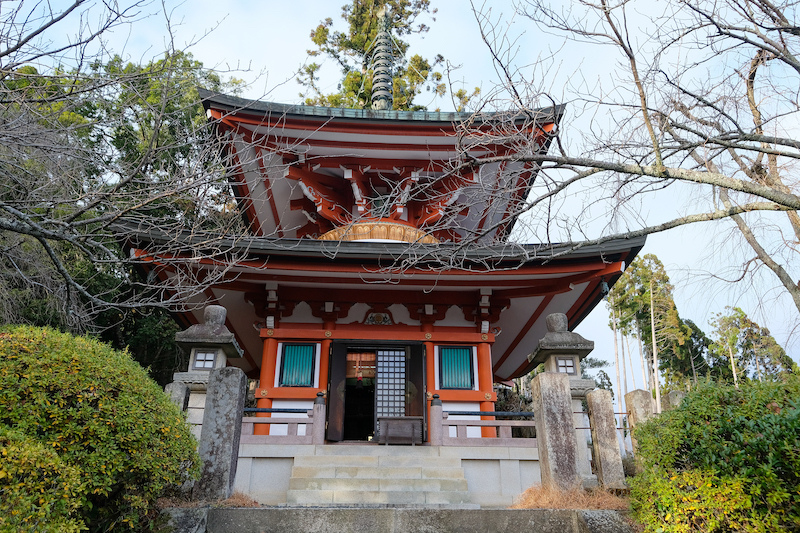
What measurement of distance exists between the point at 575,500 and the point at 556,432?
2.30ft

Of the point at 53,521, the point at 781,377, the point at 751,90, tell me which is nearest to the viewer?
the point at 53,521

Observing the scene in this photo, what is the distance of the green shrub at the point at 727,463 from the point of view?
358 centimetres

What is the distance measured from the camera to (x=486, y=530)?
495cm

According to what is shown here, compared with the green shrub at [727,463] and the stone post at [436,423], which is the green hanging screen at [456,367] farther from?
the green shrub at [727,463]

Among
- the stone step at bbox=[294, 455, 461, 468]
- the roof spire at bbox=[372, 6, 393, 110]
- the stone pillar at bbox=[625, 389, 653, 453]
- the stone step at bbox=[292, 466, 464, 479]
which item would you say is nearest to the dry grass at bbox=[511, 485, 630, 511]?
the stone pillar at bbox=[625, 389, 653, 453]

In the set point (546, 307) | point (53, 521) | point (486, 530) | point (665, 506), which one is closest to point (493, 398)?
point (546, 307)

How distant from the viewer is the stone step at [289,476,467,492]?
Answer: 6.93 metres

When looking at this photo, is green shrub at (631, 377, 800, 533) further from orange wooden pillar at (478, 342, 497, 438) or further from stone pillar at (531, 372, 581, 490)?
orange wooden pillar at (478, 342, 497, 438)

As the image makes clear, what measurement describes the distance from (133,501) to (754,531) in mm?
4305

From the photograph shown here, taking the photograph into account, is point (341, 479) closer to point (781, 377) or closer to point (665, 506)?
point (665, 506)

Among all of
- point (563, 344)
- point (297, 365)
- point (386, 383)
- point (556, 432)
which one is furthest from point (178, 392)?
point (563, 344)

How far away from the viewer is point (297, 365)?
403 inches

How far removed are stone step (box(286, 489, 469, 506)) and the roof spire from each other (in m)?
10.7

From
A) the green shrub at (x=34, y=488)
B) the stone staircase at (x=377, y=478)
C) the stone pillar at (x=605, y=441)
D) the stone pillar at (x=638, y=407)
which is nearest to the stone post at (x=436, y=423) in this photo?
the stone staircase at (x=377, y=478)
